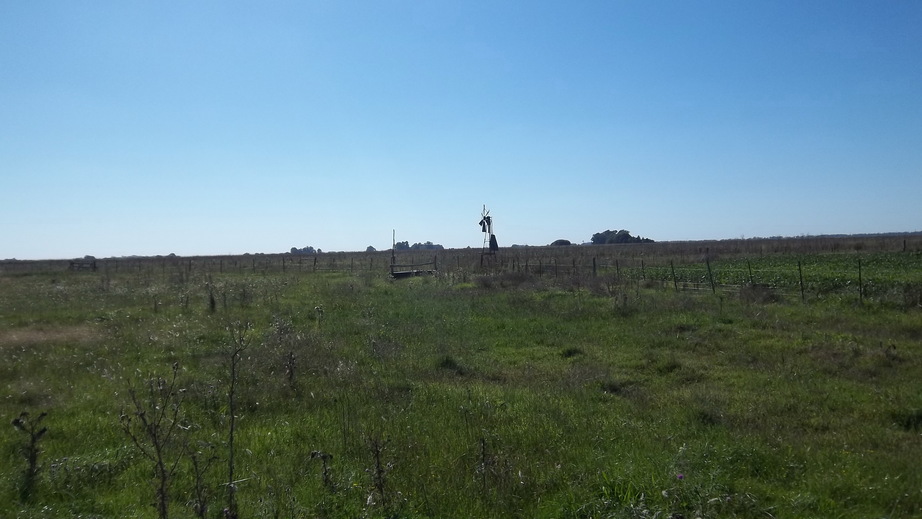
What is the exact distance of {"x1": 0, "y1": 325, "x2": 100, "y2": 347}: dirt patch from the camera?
45.3 ft

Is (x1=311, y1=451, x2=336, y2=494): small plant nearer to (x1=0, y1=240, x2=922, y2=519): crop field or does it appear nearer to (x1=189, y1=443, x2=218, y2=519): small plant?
(x1=0, y1=240, x2=922, y2=519): crop field

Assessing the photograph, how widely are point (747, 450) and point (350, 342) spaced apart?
918 centimetres

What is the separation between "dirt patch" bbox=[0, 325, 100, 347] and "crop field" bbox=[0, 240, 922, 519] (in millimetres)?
84

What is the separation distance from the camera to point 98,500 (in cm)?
557

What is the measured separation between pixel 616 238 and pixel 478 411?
129 meters

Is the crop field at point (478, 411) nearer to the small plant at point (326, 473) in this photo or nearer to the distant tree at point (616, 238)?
the small plant at point (326, 473)

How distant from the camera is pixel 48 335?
48.8 ft

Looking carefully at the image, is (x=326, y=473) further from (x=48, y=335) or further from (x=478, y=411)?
(x=48, y=335)

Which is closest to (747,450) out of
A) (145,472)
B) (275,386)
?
(145,472)

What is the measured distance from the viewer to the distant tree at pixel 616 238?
129500mm

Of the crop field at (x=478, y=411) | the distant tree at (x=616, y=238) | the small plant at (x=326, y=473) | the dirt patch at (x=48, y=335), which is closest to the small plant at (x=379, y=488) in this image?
the crop field at (x=478, y=411)

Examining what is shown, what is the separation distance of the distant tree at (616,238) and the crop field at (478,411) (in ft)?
373

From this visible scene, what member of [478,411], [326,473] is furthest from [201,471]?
[478,411]

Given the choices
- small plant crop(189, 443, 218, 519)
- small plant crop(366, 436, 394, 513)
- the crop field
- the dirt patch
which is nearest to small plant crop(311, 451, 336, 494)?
the crop field
